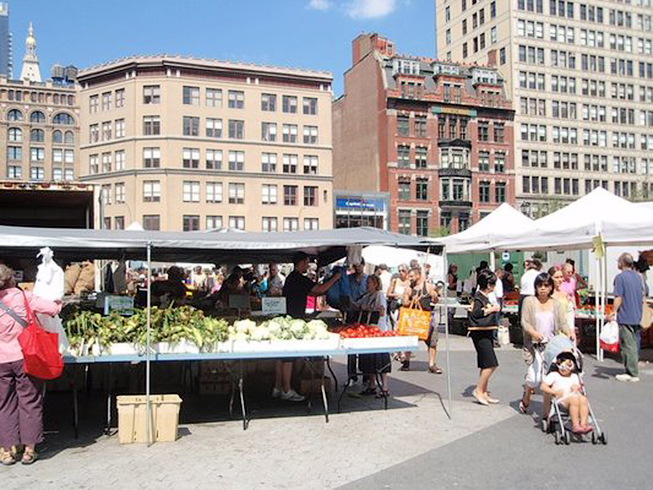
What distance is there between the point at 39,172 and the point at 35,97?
1270 cm

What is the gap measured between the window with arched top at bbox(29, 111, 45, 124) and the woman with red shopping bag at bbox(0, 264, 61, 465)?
372 feet

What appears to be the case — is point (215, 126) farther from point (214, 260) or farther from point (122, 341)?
point (122, 341)

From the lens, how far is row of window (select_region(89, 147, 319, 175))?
60719 mm

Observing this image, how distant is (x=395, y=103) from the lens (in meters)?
66.1

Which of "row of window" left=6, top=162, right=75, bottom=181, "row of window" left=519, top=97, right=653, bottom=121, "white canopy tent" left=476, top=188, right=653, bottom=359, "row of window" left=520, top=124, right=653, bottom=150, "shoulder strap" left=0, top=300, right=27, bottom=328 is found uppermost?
"row of window" left=519, top=97, right=653, bottom=121

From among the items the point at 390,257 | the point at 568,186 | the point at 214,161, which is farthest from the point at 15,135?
the point at 390,257

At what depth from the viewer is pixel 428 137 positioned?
6731 cm

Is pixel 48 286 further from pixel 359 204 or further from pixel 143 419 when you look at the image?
pixel 359 204

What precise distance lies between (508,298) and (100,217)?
36.6ft

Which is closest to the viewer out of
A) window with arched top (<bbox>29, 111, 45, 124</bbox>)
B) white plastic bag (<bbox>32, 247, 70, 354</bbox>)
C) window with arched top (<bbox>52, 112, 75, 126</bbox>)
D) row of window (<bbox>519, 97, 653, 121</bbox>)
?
white plastic bag (<bbox>32, 247, 70, 354</bbox>)

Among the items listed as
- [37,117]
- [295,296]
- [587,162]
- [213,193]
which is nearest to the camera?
[295,296]

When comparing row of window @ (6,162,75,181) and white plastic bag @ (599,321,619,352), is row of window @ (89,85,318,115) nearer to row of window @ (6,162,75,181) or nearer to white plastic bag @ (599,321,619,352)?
row of window @ (6,162,75,181)

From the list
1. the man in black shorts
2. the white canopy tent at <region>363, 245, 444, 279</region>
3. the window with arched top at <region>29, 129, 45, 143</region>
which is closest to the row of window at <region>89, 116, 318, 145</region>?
the white canopy tent at <region>363, 245, 444, 279</region>

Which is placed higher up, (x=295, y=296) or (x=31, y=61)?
(x=31, y=61)
